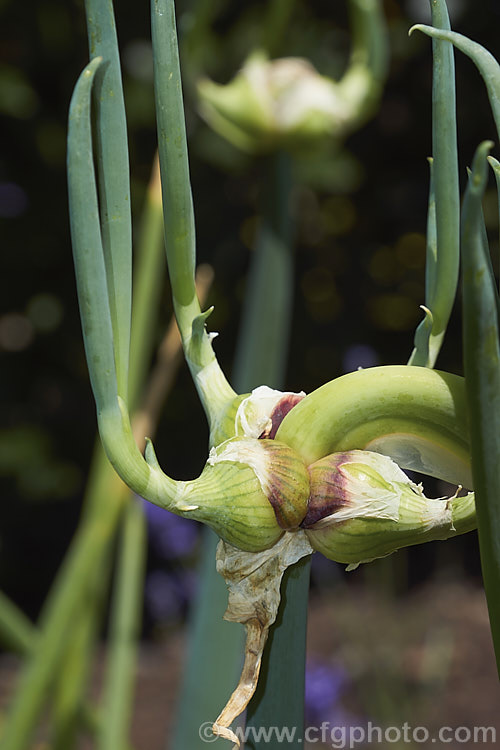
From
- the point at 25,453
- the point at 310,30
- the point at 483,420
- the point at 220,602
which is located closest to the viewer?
the point at 483,420

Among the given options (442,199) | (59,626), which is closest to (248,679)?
(442,199)

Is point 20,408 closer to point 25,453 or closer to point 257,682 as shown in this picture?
point 25,453

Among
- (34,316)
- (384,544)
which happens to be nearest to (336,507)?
(384,544)

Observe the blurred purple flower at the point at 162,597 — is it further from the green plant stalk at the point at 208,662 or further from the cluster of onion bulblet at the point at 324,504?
the cluster of onion bulblet at the point at 324,504

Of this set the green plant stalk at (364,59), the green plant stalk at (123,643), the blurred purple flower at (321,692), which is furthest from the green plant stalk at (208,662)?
the blurred purple flower at (321,692)

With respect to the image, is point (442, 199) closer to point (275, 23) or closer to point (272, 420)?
point (272, 420)

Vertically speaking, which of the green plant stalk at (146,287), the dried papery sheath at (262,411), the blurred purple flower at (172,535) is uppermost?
the blurred purple flower at (172,535)
